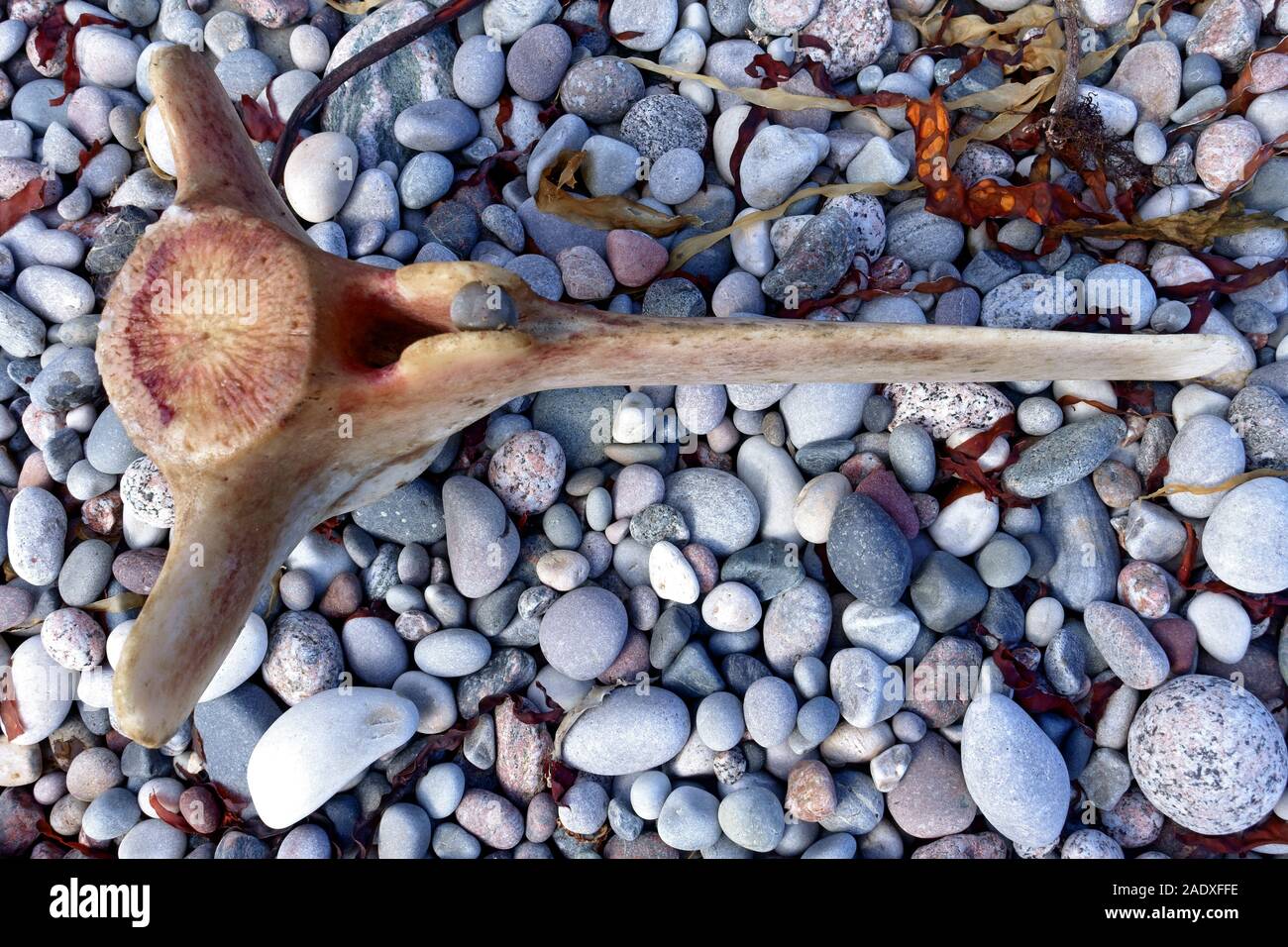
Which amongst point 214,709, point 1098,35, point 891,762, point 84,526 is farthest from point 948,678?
point 84,526

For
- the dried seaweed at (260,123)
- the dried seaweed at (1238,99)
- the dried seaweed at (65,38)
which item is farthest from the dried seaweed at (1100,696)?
the dried seaweed at (65,38)

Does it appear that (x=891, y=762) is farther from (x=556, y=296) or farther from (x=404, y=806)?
(x=556, y=296)

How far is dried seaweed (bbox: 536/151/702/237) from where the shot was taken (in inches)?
120

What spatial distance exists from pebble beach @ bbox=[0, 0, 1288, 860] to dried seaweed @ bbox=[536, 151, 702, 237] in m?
0.04

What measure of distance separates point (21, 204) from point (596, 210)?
89.9 inches

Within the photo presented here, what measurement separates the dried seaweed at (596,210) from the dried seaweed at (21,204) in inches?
78.2

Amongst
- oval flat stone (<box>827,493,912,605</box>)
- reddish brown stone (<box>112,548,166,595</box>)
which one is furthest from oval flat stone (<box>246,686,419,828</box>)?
oval flat stone (<box>827,493,912,605</box>)

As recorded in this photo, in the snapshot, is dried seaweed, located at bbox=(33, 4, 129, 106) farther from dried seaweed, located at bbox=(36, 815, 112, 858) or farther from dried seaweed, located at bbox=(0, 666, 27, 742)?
dried seaweed, located at bbox=(36, 815, 112, 858)

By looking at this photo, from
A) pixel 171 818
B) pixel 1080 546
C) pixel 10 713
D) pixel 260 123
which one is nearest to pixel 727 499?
pixel 1080 546

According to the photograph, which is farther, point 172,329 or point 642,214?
point 642,214

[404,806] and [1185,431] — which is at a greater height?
[1185,431]

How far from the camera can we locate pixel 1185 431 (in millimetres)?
2850

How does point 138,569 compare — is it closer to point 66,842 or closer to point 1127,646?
point 66,842

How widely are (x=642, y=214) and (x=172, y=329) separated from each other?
1719 mm
